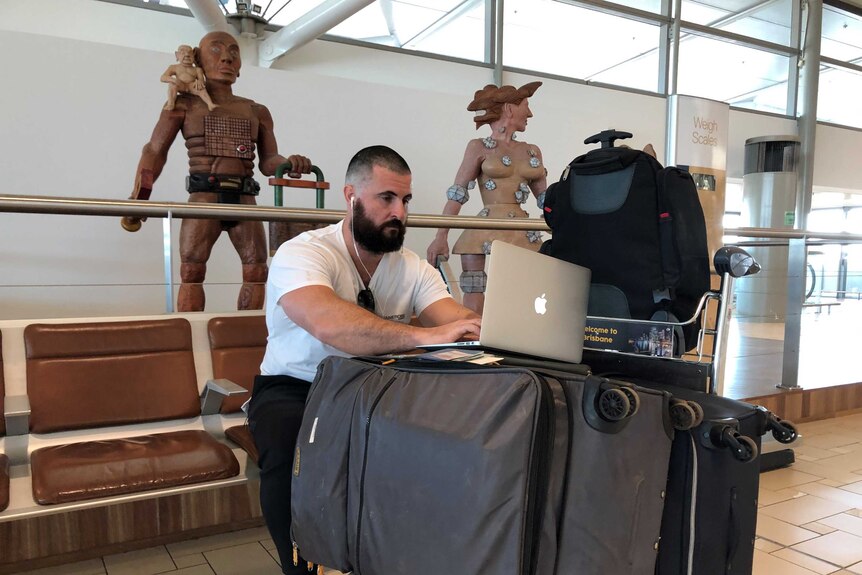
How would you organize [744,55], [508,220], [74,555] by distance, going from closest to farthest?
1. [74,555]
2. [508,220]
3. [744,55]

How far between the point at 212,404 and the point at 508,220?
181cm

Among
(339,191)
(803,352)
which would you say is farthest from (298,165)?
(803,352)

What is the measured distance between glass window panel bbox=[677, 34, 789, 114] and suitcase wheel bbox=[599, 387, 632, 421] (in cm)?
942

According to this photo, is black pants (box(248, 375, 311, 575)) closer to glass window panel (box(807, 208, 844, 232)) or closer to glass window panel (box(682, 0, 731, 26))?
glass window panel (box(682, 0, 731, 26))

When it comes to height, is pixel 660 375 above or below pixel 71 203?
below

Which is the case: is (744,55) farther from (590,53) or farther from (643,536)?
(643,536)

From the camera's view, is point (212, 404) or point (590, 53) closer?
point (212, 404)

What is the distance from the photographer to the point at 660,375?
1.81 m

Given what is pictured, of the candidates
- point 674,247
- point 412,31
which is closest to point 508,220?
point 674,247

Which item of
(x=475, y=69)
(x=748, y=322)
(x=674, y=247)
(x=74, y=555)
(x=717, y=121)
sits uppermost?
(x=475, y=69)

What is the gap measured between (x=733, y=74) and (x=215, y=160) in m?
9.10

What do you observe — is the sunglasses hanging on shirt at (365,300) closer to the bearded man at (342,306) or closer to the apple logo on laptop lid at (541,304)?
the bearded man at (342,306)

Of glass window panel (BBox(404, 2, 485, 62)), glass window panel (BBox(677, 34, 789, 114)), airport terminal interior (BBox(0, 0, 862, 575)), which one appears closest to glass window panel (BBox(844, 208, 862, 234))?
airport terminal interior (BBox(0, 0, 862, 575))

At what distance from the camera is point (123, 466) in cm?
181
